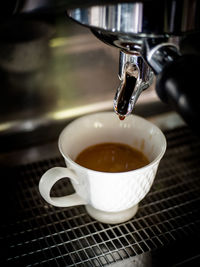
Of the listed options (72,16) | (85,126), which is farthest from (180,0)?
(85,126)

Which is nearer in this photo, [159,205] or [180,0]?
[180,0]

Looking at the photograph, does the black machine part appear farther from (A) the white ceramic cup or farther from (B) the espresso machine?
Result: (A) the white ceramic cup

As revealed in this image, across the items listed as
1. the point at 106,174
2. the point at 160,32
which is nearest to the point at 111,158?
the point at 106,174

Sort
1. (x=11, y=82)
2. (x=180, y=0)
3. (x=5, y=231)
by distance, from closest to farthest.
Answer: (x=180, y=0), (x=5, y=231), (x=11, y=82)

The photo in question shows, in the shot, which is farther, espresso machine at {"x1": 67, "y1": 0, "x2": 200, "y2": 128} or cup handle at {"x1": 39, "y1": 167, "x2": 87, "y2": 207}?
cup handle at {"x1": 39, "y1": 167, "x2": 87, "y2": 207}

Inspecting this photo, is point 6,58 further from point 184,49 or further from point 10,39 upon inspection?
point 184,49

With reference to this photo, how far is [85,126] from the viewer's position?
503mm

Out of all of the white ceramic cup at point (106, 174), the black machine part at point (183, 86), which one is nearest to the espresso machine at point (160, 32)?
the black machine part at point (183, 86)

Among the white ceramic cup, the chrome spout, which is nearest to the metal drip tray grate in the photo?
the white ceramic cup

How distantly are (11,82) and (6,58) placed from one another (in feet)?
0.13

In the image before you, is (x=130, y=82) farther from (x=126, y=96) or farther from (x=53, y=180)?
(x=53, y=180)

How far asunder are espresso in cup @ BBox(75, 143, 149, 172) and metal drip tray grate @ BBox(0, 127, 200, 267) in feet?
0.17

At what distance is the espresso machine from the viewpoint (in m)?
0.31

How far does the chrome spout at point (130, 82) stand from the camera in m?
0.39
